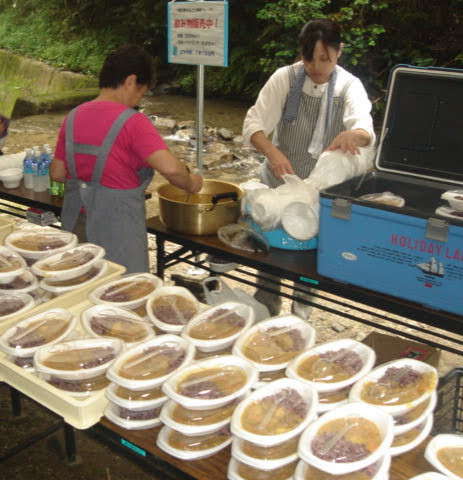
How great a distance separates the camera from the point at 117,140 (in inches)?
102

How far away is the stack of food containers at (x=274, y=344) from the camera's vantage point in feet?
5.03

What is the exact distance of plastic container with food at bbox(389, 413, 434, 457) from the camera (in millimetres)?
1283

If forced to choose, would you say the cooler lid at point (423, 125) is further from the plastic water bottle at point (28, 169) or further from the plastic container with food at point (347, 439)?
the plastic water bottle at point (28, 169)

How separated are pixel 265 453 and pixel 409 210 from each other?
110cm

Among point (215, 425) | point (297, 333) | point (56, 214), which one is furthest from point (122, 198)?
point (215, 425)

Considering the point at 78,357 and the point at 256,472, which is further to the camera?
the point at 78,357

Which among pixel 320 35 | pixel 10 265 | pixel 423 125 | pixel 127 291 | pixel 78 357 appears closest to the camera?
pixel 78 357

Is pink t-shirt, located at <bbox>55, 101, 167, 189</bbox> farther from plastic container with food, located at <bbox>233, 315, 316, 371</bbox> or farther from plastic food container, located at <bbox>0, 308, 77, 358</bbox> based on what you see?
plastic container with food, located at <bbox>233, 315, 316, 371</bbox>

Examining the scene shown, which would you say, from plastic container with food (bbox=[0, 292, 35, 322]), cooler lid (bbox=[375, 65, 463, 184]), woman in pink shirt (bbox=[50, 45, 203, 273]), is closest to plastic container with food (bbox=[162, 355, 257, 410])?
plastic container with food (bbox=[0, 292, 35, 322])

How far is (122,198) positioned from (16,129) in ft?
25.8

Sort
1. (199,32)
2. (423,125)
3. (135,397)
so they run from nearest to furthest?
1. (135,397)
2. (423,125)
3. (199,32)

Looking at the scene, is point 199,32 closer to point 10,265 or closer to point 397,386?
point 10,265

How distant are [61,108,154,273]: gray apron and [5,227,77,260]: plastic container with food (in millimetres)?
439

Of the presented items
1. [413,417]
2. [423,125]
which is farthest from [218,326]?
[423,125]
